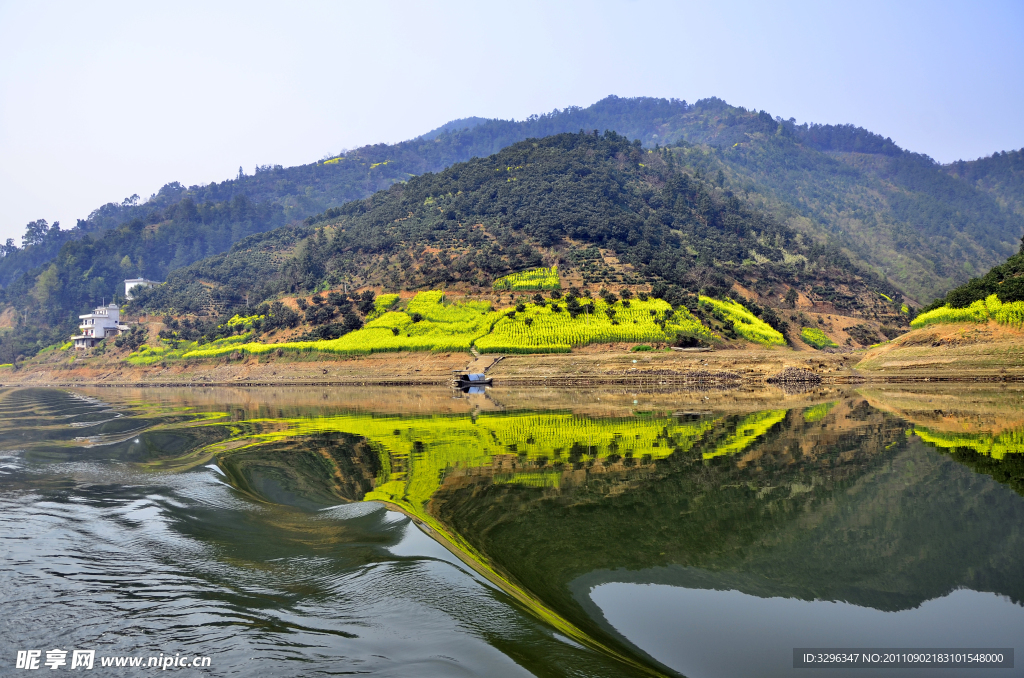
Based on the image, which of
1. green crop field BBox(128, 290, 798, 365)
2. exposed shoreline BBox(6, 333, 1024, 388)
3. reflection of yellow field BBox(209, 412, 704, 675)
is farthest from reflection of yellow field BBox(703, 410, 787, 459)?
green crop field BBox(128, 290, 798, 365)

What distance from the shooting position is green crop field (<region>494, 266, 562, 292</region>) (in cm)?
6888

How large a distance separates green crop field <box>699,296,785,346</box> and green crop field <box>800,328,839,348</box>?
5.95m

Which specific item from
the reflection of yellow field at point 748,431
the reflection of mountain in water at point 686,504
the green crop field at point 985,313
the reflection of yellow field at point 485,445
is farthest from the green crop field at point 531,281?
the reflection of mountain in water at point 686,504

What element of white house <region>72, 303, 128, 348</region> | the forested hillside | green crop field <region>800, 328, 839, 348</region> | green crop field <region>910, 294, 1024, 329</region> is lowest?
green crop field <region>800, 328, 839, 348</region>

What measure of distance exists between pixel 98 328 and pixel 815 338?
4102 inches

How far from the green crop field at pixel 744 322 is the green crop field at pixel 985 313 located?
17.2m

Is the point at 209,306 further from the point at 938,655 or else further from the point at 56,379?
the point at 938,655

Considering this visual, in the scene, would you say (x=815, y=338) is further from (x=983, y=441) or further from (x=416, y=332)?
(x=983, y=441)

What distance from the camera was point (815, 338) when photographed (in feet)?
227

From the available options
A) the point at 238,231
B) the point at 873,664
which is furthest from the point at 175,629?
the point at 238,231

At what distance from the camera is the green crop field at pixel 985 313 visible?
3831 centimetres

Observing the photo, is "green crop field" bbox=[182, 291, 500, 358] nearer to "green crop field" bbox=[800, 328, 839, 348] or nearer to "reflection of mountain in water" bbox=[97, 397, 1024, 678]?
"green crop field" bbox=[800, 328, 839, 348]

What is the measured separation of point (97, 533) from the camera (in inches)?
332

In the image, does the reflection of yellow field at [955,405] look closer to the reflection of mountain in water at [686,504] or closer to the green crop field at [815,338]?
the reflection of mountain in water at [686,504]
